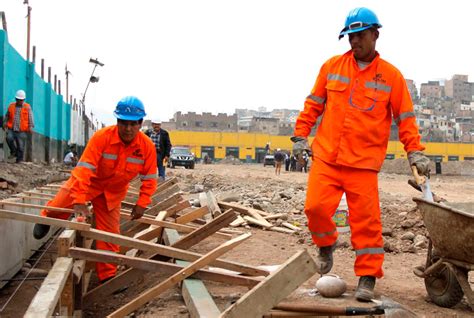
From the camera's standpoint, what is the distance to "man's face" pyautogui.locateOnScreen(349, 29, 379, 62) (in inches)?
166

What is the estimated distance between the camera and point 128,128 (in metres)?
4.91

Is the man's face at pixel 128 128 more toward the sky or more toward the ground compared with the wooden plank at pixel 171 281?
more toward the sky

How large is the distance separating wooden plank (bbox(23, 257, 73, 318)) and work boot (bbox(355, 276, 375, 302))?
1943 millimetres

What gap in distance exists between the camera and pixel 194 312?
3531 millimetres

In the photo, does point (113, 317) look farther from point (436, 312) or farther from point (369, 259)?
point (436, 312)

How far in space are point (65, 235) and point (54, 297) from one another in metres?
1.10

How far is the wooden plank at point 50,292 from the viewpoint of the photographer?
8.64 ft

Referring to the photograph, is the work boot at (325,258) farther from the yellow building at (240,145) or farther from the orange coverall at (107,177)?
the yellow building at (240,145)

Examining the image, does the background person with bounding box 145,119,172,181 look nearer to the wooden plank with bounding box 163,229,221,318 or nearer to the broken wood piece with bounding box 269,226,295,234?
the broken wood piece with bounding box 269,226,295,234

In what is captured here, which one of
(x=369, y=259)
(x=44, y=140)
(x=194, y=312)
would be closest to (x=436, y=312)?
(x=369, y=259)

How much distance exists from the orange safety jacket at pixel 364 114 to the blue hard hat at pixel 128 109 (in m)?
1.64

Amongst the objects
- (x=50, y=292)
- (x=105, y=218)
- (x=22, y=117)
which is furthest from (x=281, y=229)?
(x=22, y=117)

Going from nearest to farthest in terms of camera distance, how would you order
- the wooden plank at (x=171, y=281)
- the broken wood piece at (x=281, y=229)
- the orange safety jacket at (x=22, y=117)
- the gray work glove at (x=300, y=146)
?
1. the wooden plank at (x=171, y=281)
2. the gray work glove at (x=300, y=146)
3. the broken wood piece at (x=281, y=229)
4. the orange safety jacket at (x=22, y=117)

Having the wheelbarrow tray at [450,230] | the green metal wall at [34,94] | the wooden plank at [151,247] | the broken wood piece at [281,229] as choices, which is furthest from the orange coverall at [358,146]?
the green metal wall at [34,94]
